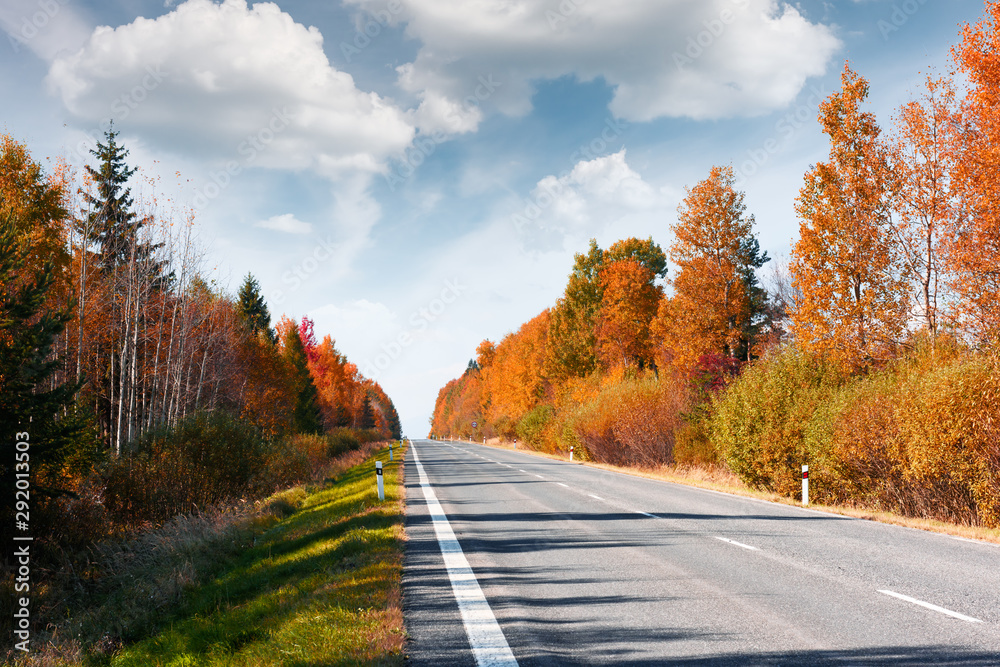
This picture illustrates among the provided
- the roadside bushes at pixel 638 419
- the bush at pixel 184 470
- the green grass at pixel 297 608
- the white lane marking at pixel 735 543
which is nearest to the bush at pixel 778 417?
the white lane marking at pixel 735 543

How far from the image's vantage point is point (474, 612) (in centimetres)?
572

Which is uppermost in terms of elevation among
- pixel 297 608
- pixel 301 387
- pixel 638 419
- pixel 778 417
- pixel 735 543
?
pixel 301 387

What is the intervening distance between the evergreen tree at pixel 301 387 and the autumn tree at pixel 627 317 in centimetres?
2651

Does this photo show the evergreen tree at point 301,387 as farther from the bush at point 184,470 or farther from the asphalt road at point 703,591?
the asphalt road at point 703,591

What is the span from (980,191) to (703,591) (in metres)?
13.1

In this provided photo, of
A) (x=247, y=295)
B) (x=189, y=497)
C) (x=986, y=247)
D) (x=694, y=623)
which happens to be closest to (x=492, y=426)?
(x=247, y=295)

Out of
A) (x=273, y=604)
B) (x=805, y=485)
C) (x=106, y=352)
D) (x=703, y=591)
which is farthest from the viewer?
(x=106, y=352)

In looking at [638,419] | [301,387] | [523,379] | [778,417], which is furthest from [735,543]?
[301,387]

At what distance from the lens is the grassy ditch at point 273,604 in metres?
5.05

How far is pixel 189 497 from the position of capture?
16.7 m

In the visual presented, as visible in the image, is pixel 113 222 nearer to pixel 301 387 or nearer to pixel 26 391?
pixel 26 391

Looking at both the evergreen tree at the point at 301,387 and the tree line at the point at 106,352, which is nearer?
the tree line at the point at 106,352

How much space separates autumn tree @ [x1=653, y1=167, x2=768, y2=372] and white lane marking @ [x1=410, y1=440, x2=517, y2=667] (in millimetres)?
20763

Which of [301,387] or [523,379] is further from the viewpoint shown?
[523,379]
